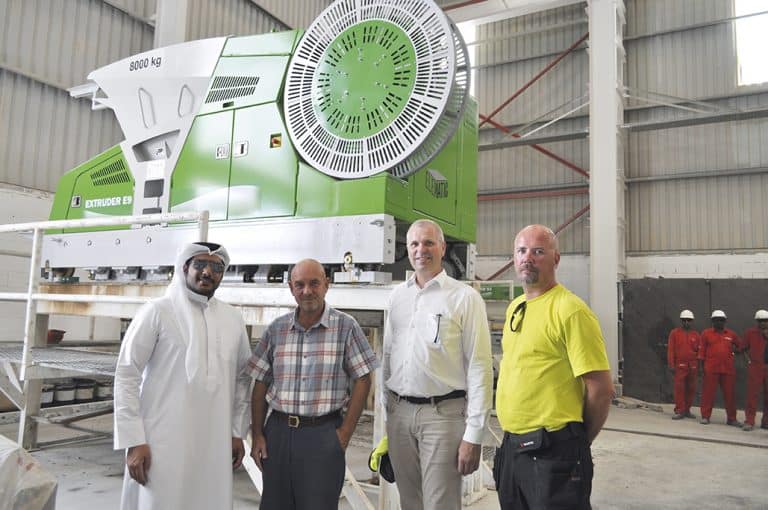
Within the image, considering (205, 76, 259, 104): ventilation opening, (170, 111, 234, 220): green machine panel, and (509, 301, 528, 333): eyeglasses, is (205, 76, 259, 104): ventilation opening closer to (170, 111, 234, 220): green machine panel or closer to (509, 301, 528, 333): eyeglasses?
(170, 111, 234, 220): green machine panel

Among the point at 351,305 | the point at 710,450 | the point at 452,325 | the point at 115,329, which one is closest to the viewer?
the point at 452,325

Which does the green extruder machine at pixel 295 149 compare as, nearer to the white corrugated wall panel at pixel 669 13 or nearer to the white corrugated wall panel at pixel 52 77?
the white corrugated wall panel at pixel 52 77

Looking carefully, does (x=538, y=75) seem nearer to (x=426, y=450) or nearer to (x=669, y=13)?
(x=669, y=13)

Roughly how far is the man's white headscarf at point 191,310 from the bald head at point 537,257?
1178mm

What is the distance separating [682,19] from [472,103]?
9309 millimetres

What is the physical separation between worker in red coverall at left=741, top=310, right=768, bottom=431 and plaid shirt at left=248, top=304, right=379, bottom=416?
23.7 ft

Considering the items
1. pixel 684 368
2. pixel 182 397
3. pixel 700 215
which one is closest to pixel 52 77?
pixel 182 397

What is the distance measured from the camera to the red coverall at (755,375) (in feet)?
24.2

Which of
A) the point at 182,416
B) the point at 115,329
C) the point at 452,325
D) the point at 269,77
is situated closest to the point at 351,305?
the point at 452,325

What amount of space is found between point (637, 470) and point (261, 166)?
404 cm

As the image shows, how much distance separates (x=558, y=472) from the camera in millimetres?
1825

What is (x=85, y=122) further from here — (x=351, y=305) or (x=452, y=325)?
(x=452, y=325)

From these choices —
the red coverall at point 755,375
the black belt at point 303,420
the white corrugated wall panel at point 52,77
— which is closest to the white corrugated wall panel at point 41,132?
the white corrugated wall panel at point 52,77

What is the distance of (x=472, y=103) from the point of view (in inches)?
161
